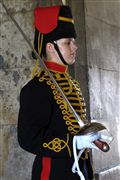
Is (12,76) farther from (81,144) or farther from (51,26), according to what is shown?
(81,144)

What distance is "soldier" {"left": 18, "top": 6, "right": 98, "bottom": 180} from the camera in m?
1.58

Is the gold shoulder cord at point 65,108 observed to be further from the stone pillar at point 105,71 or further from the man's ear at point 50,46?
the stone pillar at point 105,71

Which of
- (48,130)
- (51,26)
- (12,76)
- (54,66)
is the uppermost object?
(51,26)

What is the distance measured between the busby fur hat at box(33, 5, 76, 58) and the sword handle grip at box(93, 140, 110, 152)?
0.47 meters

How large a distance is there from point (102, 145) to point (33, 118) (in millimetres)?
288

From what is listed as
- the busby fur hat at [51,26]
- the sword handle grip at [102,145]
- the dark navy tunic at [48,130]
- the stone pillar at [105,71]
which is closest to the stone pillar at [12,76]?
the stone pillar at [105,71]

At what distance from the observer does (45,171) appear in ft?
5.33

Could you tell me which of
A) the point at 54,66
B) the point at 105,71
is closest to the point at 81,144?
the point at 54,66

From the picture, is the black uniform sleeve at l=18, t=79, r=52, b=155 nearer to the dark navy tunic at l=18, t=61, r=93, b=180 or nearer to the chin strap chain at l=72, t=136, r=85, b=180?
the dark navy tunic at l=18, t=61, r=93, b=180

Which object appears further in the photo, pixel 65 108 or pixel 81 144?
pixel 65 108

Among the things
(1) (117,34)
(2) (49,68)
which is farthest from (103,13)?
(2) (49,68)

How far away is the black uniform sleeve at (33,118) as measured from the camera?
1.58m

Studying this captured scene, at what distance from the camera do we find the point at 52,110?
1.64 metres

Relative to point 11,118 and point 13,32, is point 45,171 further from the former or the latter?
point 13,32
